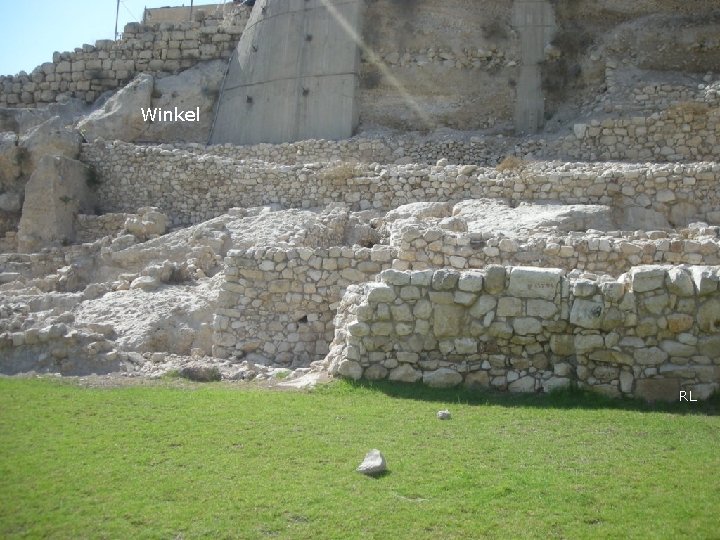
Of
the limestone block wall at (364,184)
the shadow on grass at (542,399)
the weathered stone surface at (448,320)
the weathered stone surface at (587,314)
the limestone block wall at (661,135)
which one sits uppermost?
the limestone block wall at (661,135)

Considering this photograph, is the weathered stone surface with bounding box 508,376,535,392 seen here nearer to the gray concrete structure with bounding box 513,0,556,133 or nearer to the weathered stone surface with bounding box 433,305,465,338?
the weathered stone surface with bounding box 433,305,465,338

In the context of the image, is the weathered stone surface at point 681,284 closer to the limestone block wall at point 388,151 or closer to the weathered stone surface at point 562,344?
the weathered stone surface at point 562,344

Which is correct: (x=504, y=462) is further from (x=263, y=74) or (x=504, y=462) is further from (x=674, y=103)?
(x=263, y=74)

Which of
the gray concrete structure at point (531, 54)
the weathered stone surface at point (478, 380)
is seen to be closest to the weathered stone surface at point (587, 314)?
the weathered stone surface at point (478, 380)

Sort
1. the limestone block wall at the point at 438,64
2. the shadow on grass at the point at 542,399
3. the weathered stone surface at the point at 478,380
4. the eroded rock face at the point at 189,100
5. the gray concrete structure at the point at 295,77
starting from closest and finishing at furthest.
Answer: the shadow on grass at the point at 542,399 < the weathered stone surface at the point at 478,380 < the limestone block wall at the point at 438,64 < the gray concrete structure at the point at 295,77 < the eroded rock face at the point at 189,100

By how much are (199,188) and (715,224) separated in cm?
1381

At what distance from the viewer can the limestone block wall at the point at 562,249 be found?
13320mm

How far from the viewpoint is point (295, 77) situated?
28438mm

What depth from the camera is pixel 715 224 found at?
1694 centimetres

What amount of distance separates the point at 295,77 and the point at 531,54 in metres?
8.38

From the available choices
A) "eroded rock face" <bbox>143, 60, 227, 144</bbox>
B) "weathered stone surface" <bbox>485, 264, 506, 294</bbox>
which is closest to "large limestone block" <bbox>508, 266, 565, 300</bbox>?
"weathered stone surface" <bbox>485, 264, 506, 294</bbox>

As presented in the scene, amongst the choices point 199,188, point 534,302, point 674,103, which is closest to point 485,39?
point 674,103

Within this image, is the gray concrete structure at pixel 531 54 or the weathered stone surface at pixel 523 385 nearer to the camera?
the weathered stone surface at pixel 523 385

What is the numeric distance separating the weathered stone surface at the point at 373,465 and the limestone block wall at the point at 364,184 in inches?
454
